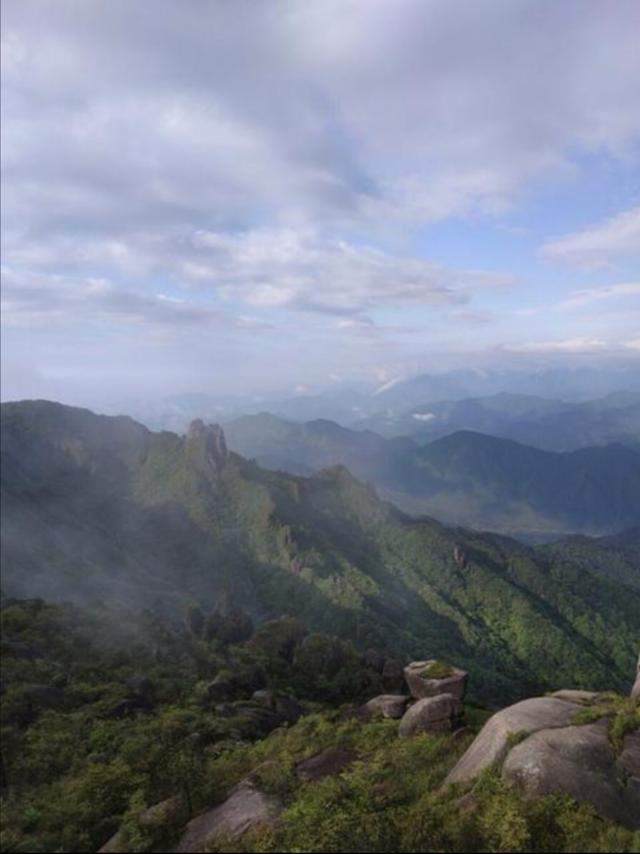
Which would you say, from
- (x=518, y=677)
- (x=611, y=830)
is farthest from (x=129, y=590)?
(x=611, y=830)

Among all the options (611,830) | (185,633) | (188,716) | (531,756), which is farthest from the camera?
(185,633)

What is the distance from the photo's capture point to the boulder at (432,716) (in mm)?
40041

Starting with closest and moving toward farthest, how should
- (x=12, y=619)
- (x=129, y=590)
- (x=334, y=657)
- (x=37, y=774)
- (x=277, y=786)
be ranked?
(x=277, y=786)
(x=37, y=774)
(x=12, y=619)
(x=334, y=657)
(x=129, y=590)

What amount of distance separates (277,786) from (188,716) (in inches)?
999

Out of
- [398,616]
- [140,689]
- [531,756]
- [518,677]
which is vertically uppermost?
[531,756]

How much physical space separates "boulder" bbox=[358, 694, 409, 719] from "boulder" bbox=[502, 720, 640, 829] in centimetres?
2585

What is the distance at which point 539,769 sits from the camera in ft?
74.4

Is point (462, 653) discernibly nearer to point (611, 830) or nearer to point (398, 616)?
point (398, 616)

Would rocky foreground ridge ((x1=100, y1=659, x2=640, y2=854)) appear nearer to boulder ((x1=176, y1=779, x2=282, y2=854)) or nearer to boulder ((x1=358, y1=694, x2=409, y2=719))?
boulder ((x1=176, y1=779, x2=282, y2=854))

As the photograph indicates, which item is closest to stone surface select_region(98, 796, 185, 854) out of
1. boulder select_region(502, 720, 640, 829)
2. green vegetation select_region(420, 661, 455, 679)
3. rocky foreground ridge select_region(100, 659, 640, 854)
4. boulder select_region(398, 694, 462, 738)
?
rocky foreground ridge select_region(100, 659, 640, 854)

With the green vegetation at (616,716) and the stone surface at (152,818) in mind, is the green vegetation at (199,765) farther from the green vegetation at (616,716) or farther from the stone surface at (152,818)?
the green vegetation at (616,716)

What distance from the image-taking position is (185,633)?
9906 cm

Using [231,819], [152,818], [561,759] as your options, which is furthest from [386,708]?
[152,818]

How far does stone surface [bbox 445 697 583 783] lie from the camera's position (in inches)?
1002
